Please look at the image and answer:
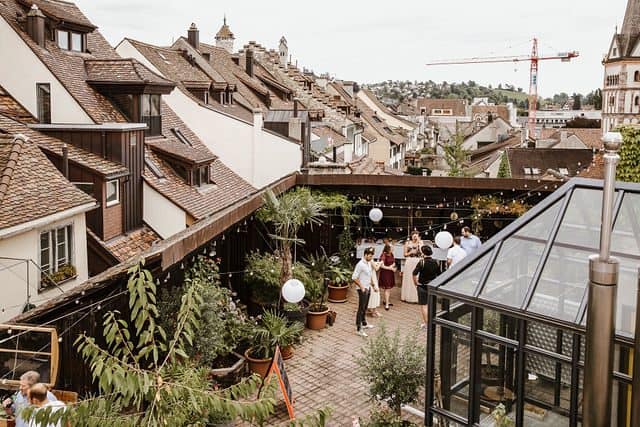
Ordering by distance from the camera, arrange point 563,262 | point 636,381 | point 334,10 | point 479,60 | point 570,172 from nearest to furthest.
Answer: point 636,381
point 563,262
point 334,10
point 570,172
point 479,60

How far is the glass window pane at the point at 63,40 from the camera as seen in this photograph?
21.5 meters

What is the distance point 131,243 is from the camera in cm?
1916

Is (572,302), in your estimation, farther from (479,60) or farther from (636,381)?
(479,60)

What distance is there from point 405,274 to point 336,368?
13.5 feet

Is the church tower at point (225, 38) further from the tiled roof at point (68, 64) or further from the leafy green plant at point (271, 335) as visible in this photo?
the leafy green plant at point (271, 335)

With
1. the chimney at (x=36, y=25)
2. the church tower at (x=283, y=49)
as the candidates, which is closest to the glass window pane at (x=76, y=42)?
the chimney at (x=36, y=25)

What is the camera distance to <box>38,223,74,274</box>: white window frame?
14.8 metres

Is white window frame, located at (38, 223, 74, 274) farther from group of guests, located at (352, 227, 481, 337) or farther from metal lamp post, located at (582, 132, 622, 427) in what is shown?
metal lamp post, located at (582, 132, 622, 427)

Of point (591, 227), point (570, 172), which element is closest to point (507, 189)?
point (591, 227)

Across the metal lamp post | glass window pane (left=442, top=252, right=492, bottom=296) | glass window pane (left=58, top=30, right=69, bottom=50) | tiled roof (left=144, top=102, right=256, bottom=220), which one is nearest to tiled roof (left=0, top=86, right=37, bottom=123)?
glass window pane (left=58, top=30, right=69, bottom=50)

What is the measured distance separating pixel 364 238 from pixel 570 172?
34.6m

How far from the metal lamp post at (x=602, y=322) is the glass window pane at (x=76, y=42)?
68.4 feet

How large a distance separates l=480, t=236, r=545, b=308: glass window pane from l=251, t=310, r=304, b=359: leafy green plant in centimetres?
397

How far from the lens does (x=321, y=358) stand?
11.6 meters
